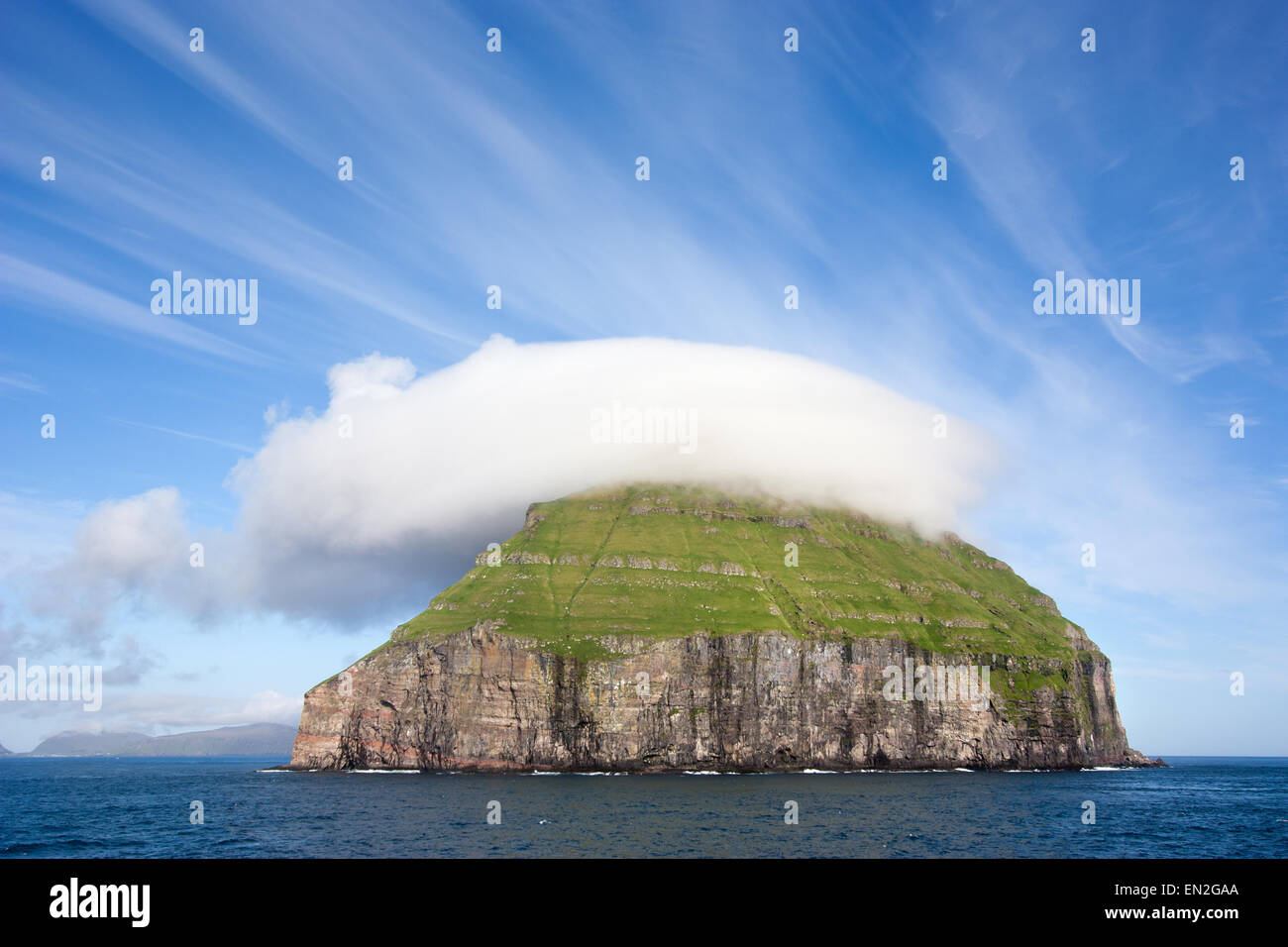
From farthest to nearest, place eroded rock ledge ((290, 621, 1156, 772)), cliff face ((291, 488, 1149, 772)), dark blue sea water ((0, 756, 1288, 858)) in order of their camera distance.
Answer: cliff face ((291, 488, 1149, 772)), eroded rock ledge ((290, 621, 1156, 772)), dark blue sea water ((0, 756, 1288, 858))

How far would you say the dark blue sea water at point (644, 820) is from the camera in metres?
61.3

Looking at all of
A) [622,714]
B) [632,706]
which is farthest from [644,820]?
[632,706]

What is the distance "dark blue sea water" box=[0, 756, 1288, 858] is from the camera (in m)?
61.3

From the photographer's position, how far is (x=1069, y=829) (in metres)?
74.4

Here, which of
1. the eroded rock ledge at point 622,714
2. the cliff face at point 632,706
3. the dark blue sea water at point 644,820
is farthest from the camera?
the cliff face at point 632,706

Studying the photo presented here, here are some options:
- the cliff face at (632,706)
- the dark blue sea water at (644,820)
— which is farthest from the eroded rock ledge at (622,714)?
the dark blue sea water at (644,820)

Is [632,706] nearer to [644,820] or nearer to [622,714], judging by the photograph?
[622,714]

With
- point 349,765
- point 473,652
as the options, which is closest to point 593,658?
point 473,652

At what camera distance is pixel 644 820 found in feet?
254

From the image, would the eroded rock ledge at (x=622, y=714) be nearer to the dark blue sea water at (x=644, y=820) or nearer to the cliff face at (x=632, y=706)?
the cliff face at (x=632, y=706)

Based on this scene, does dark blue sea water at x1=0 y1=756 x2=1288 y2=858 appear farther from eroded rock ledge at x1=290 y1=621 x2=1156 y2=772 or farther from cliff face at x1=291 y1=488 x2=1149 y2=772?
cliff face at x1=291 y1=488 x2=1149 y2=772

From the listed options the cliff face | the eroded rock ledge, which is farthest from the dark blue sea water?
the cliff face
